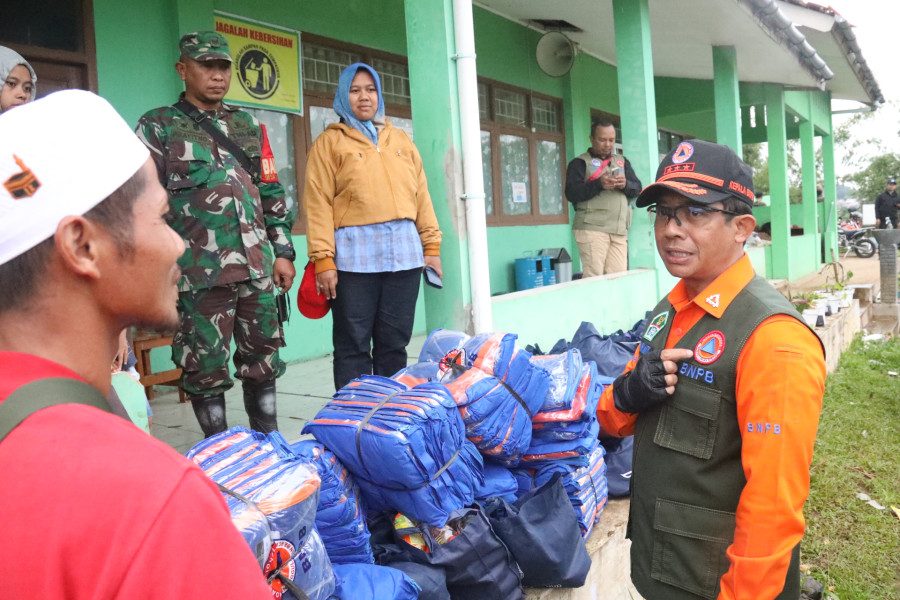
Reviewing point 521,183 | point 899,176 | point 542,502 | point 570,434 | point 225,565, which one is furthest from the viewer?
point 899,176

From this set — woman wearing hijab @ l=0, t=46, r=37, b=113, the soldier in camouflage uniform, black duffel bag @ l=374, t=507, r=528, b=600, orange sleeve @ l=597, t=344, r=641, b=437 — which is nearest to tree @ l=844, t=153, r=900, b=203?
the soldier in camouflage uniform

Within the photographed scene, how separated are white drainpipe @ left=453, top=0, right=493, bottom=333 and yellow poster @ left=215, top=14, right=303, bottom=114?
230cm

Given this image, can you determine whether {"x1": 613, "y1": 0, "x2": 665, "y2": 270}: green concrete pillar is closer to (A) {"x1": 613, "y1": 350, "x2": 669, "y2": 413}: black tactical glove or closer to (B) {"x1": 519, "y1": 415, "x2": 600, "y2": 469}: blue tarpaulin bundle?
(B) {"x1": 519, "y1": 415, "x2": 600, "y2": 469}: blue tarpaulin bundle

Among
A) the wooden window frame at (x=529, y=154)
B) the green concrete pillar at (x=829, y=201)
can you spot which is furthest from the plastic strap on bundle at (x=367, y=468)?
the green concrete pillar at (x=829, y=201)

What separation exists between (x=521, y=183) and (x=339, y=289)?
6563mm

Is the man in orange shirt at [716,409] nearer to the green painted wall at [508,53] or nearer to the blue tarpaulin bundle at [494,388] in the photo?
the blue tarpaulin bundle at [494,388]

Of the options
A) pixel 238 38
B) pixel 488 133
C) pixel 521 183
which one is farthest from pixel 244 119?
pixel 521 183

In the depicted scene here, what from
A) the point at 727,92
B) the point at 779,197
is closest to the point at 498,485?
the point at 727,92

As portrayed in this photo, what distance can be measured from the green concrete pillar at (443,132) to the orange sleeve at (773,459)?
2666 mm

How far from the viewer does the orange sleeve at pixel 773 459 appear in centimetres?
152

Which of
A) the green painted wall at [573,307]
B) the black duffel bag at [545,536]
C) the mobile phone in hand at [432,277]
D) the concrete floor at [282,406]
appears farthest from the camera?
the green painted wall at [573,307]

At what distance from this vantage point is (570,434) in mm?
3322

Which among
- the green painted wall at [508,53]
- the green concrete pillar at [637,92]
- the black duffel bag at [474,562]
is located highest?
the green painted wall at [508,53]

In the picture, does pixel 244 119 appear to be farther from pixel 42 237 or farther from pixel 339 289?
pixel 42 237
